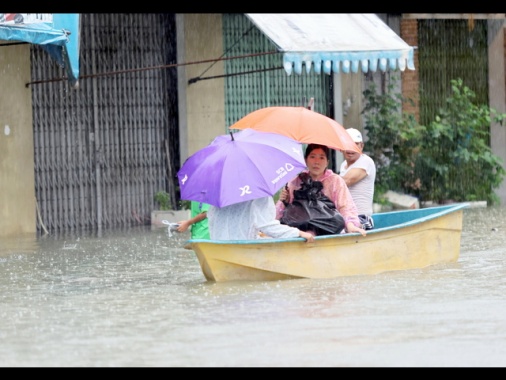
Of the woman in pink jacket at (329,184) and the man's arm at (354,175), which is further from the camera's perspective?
the man's arm at (354,175)

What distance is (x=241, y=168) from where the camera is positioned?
11.6 m

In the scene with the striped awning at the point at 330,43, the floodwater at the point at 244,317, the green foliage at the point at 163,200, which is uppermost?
the striped awning at the point at 330,43

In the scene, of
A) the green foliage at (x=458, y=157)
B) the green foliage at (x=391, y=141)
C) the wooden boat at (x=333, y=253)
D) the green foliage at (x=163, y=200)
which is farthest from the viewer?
the green foliage at (x=458, y=157)

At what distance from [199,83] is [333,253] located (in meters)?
8.68

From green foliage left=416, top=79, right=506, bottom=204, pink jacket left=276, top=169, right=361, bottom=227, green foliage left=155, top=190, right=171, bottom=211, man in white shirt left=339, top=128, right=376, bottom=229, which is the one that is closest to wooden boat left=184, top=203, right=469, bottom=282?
pink jacket left=276, top=169, right=361, bottom=227

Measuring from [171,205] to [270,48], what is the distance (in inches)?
120

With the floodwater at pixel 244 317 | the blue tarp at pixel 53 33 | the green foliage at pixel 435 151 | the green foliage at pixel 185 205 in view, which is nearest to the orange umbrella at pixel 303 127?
the floodwater at pixel 244 317

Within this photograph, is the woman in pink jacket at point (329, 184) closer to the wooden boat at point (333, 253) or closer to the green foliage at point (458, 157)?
the wooden boat at point (333, 253)

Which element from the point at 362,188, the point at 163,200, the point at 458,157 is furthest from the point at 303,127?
the point at 458,157

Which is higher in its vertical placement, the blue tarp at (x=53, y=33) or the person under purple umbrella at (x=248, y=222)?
the blue tarp at (x=53, y=33)

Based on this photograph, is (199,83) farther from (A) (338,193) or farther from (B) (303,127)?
(A) (338,193)

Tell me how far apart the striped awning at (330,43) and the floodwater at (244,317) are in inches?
178

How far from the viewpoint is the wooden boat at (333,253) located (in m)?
11.5

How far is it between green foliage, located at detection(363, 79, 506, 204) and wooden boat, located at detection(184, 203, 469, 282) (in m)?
8.56
